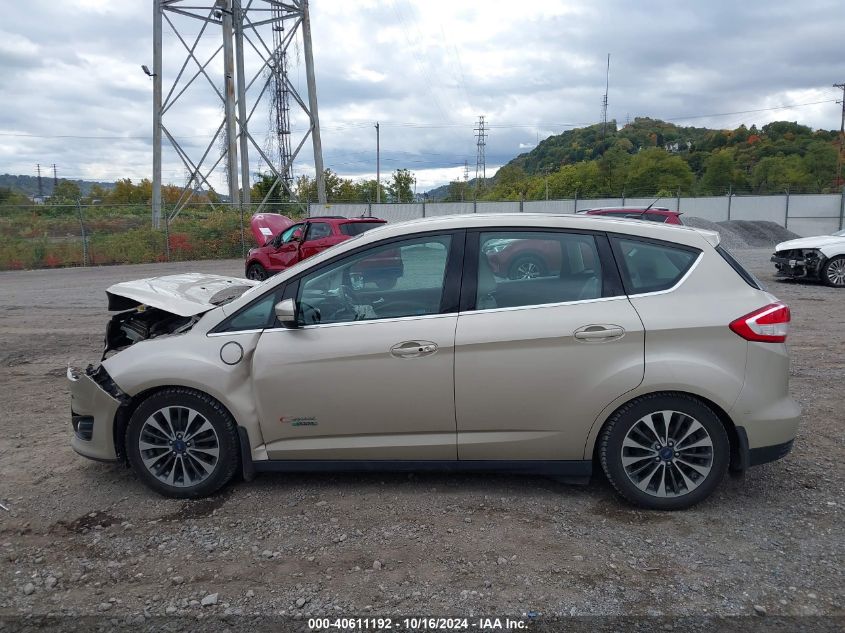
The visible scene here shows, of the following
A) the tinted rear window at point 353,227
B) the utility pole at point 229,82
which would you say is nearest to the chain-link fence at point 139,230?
the utility pole at point 229,82

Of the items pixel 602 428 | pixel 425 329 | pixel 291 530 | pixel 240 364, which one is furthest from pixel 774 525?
pixel 240 364

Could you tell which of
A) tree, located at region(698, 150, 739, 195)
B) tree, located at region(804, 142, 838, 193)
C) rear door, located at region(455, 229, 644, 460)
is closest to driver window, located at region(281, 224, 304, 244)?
rear door, located at region(455, 229, 644, 460)

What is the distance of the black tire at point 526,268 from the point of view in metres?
4.20

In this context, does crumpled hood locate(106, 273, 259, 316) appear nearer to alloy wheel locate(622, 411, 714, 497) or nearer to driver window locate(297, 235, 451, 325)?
driver window locate(297, 235, 451, 325)

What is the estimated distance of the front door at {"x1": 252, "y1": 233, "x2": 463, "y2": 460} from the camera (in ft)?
13.3

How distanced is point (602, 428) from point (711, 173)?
243 feet

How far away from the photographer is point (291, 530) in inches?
154

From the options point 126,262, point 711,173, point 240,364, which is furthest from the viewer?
point 711,173

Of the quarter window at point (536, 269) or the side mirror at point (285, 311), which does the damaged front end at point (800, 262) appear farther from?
the side mirror at point (285, 311)

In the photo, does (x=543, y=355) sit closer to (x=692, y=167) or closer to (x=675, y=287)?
(x=675, y=287)

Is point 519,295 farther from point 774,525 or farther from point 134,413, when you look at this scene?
point 134,413

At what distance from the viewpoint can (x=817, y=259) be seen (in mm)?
14781

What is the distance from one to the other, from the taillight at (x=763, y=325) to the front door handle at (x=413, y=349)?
1.71 m

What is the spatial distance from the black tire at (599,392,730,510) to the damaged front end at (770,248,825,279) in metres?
12.8
